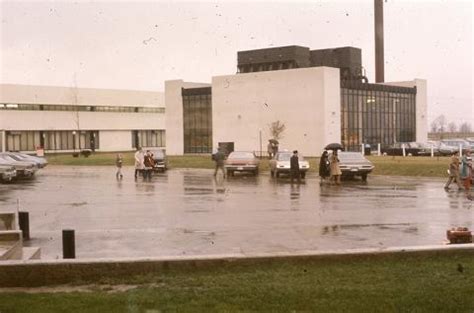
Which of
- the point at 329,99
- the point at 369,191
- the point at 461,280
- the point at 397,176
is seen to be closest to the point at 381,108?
the point at 329,99

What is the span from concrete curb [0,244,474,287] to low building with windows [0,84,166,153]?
7460cm

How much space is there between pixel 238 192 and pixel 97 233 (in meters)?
11.6

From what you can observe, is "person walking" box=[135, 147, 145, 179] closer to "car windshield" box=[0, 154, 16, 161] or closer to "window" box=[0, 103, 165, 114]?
"car windshield" box=[0, 154, 16, 161]

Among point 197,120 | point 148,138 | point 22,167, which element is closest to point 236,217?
point 22,167

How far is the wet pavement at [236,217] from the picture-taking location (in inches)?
520

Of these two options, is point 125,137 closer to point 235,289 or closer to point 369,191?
point 369,191

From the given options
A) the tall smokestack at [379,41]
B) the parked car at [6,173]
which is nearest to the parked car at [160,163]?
the parked car at [6,173]

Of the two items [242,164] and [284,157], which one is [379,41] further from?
[284,157]

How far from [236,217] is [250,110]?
163 ft

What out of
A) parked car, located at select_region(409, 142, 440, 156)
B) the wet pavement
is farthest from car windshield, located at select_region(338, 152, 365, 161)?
parked car, located at select_region(409, 142, 440, 156)

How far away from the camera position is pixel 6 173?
34188mm

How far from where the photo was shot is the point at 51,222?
17281 mm

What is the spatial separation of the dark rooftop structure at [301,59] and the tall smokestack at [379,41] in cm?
180

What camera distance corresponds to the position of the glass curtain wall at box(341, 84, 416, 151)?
66875 mm
